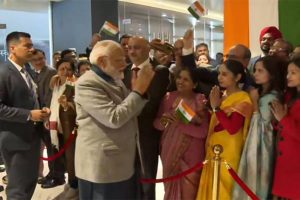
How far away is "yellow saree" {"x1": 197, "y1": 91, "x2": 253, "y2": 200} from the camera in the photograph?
2.45 metres

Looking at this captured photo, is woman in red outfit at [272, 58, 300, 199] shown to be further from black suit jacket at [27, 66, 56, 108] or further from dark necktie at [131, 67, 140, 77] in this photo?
black suit jacket at [27, 66, 56, 108]

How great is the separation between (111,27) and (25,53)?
71.7 inches

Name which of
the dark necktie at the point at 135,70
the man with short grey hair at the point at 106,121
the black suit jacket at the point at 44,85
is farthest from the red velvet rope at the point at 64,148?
the man with short grey hair at the point at 106,121

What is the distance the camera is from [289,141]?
228 centimetres

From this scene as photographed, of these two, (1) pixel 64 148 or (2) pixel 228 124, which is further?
(1) pixel 64 148

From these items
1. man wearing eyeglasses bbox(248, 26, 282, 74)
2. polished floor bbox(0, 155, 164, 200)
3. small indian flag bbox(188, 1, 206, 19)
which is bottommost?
polished floor bbox(0, 155, 164, 200)

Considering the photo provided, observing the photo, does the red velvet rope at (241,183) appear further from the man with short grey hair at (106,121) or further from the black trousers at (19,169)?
the black trousers at (19,169)

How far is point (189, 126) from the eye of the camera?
8.82ft

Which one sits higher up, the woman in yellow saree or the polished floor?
the woman in yellow saree

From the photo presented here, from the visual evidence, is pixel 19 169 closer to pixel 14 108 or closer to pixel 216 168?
pixel 14 108

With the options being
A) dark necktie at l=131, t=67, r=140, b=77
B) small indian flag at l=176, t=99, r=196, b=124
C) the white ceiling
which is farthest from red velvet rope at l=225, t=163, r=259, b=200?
the white ceiling

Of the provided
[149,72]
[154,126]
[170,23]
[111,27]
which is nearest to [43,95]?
[111,27]

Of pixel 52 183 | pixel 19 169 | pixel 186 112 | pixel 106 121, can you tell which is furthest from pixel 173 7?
pixel 106 121

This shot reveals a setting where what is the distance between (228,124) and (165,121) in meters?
0.49
